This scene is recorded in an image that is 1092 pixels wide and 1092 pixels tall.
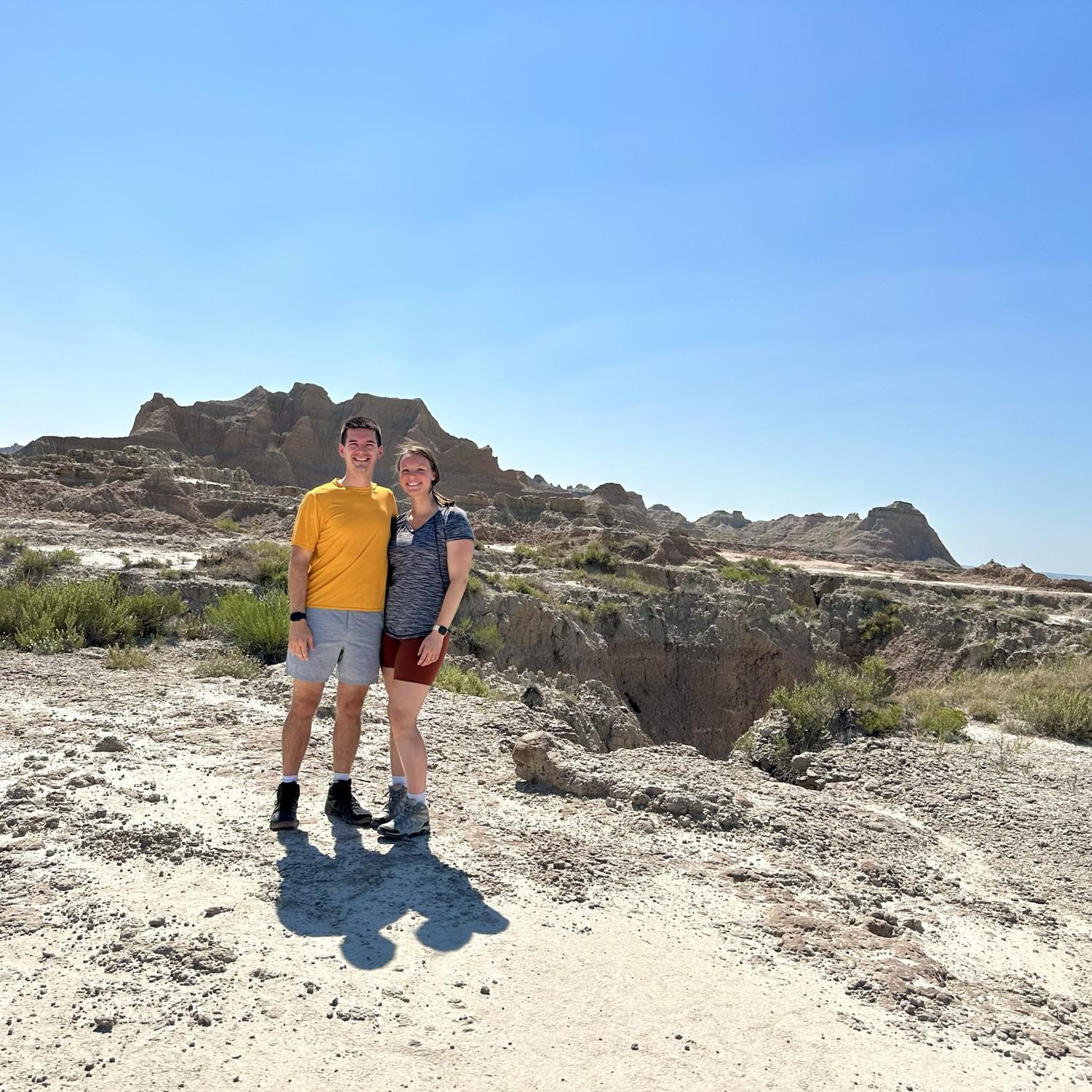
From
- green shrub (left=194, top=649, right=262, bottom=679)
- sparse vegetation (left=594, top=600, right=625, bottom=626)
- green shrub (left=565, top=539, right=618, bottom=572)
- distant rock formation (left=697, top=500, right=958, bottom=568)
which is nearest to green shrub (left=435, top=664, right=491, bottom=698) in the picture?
green shrub (left=194, top=649, right=262, bottom=679)

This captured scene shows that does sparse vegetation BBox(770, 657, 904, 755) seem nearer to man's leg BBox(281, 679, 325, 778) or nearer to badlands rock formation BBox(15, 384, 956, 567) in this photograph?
man's leg BBox(281, 679, 325, 778)

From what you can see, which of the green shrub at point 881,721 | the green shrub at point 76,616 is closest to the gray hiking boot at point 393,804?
the green shrub at point 881,721

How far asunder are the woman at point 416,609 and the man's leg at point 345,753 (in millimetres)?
191

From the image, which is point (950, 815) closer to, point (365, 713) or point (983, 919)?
point (983, 919)

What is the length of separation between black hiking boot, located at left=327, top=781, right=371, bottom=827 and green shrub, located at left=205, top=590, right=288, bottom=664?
4.11 meters

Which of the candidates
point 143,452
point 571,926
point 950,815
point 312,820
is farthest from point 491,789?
point 143,452

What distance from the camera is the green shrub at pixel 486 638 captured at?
13.2 m

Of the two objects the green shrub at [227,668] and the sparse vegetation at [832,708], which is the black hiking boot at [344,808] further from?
the sparse vegetation at [832,708]

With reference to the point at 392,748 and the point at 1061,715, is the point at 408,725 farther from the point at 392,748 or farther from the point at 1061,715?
the point at 1061,715

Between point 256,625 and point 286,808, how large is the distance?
4.63 metres

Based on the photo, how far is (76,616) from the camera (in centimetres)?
834

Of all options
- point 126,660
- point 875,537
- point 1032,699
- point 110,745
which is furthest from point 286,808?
point 875,537

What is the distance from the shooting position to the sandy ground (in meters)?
2.44

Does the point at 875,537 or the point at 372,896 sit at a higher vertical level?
the point at 875,537
